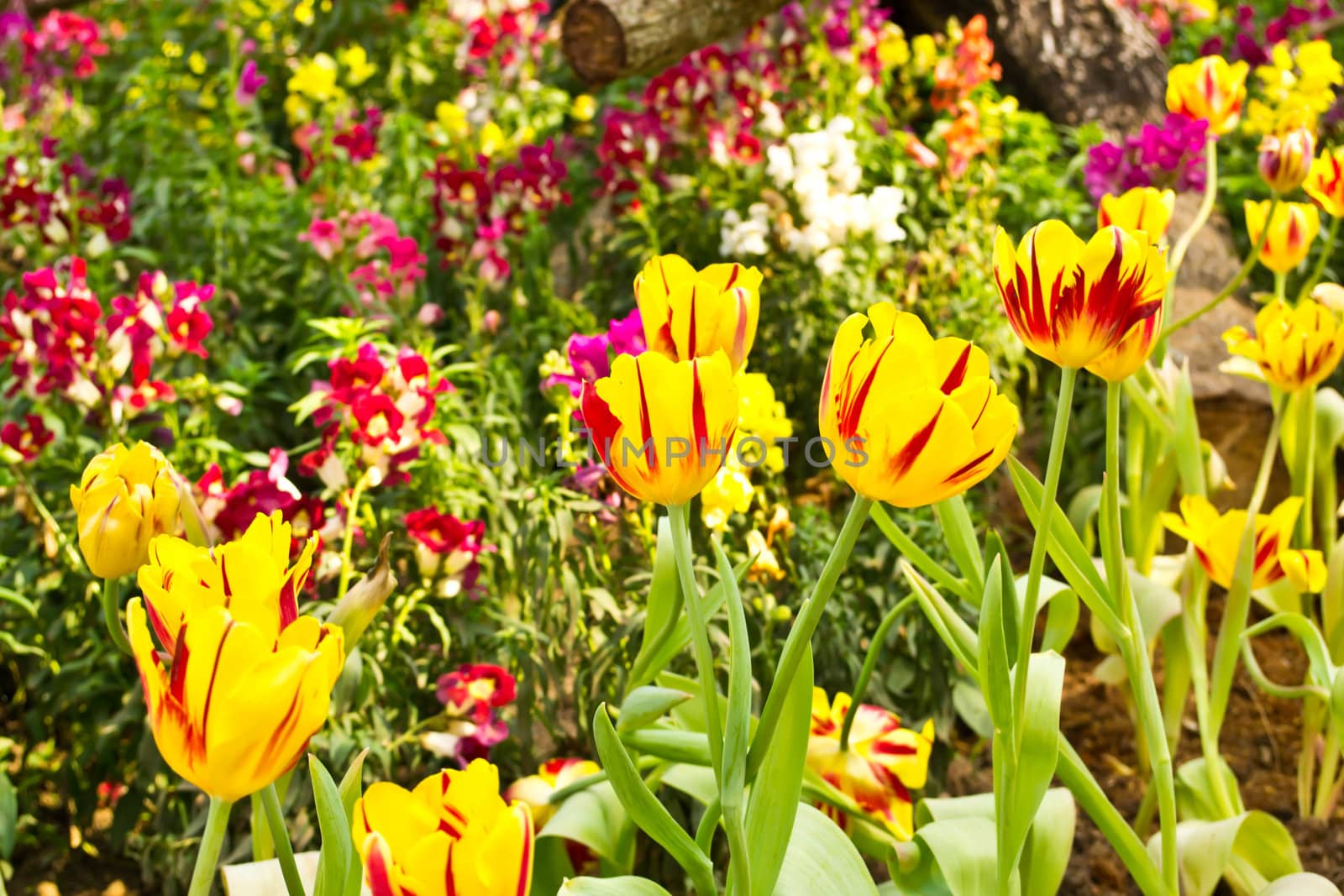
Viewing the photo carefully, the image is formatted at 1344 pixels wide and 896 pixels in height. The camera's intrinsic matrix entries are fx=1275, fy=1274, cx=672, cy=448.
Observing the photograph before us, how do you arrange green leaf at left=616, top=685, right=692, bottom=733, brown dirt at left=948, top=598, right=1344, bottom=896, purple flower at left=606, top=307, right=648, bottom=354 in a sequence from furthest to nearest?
brown dirt at left=948, top=598, right=1344, bottom=896 → purple flower at left=606, top=307, right=648, bottom=354 → green leaf at left=616, top=685, right=692, bottom=733

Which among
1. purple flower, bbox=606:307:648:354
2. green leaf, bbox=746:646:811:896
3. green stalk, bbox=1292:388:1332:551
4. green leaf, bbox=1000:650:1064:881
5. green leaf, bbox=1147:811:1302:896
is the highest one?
purple flower, bbox=606:307:648:354

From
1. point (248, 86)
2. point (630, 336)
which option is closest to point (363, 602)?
point (630, 336)

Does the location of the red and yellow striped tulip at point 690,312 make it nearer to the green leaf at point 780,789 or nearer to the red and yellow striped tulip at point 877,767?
the green leaf at point 780,789

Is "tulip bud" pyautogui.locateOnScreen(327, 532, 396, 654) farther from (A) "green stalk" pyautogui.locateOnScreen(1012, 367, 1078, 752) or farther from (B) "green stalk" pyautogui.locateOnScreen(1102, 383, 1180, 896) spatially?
(B) "green stalk" pyautogui.locateOnScreen(1102, 383, 1180, 896)

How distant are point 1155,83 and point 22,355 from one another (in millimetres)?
3560

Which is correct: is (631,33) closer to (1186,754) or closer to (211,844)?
(1186,754)

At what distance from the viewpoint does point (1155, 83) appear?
419 centimetres

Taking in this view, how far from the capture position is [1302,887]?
50.8 inches

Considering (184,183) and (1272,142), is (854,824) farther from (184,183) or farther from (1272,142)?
(184,183)

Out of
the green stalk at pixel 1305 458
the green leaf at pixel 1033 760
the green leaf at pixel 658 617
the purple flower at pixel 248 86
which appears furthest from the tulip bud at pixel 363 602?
the purple flower at pixel 248 86

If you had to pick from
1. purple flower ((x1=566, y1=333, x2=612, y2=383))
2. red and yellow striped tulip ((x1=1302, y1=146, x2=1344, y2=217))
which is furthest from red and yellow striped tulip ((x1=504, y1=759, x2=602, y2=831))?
red and yellow striped tulip ((x1=1302, y1=146, x2=1344, y2=217))

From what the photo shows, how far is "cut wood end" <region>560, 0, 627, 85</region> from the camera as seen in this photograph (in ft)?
9.75

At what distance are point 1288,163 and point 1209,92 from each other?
0.25 m

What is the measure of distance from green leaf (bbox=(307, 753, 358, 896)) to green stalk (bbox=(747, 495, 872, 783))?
256mm
